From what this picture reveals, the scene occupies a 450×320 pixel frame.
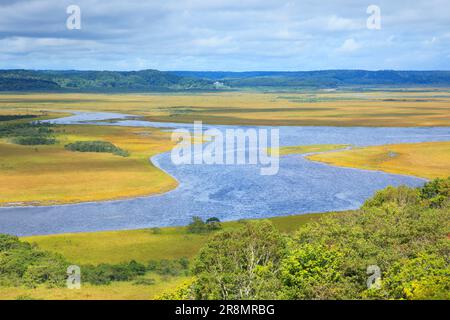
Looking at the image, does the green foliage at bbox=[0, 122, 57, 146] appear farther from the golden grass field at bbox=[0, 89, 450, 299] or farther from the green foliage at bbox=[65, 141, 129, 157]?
the green foliage at bbox=[65, 141, 129, 157]

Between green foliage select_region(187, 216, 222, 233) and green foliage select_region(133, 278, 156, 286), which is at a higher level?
green foliage select_region(187, 216, 222, 233)

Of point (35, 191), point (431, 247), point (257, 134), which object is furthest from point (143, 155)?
point (431, 247)

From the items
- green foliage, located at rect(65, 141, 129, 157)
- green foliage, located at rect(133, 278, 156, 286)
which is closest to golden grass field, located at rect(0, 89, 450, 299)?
green foliage, located at rect(133, 278, 156, 286)

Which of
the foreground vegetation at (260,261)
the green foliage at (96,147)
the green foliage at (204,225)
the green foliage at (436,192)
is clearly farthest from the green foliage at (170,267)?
the green foliage at (96,147)

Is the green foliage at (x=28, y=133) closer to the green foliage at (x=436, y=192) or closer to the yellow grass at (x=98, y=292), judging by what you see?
the green foliage at (x=436, y=192)

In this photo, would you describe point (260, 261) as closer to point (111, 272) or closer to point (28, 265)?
point (111, 272)
